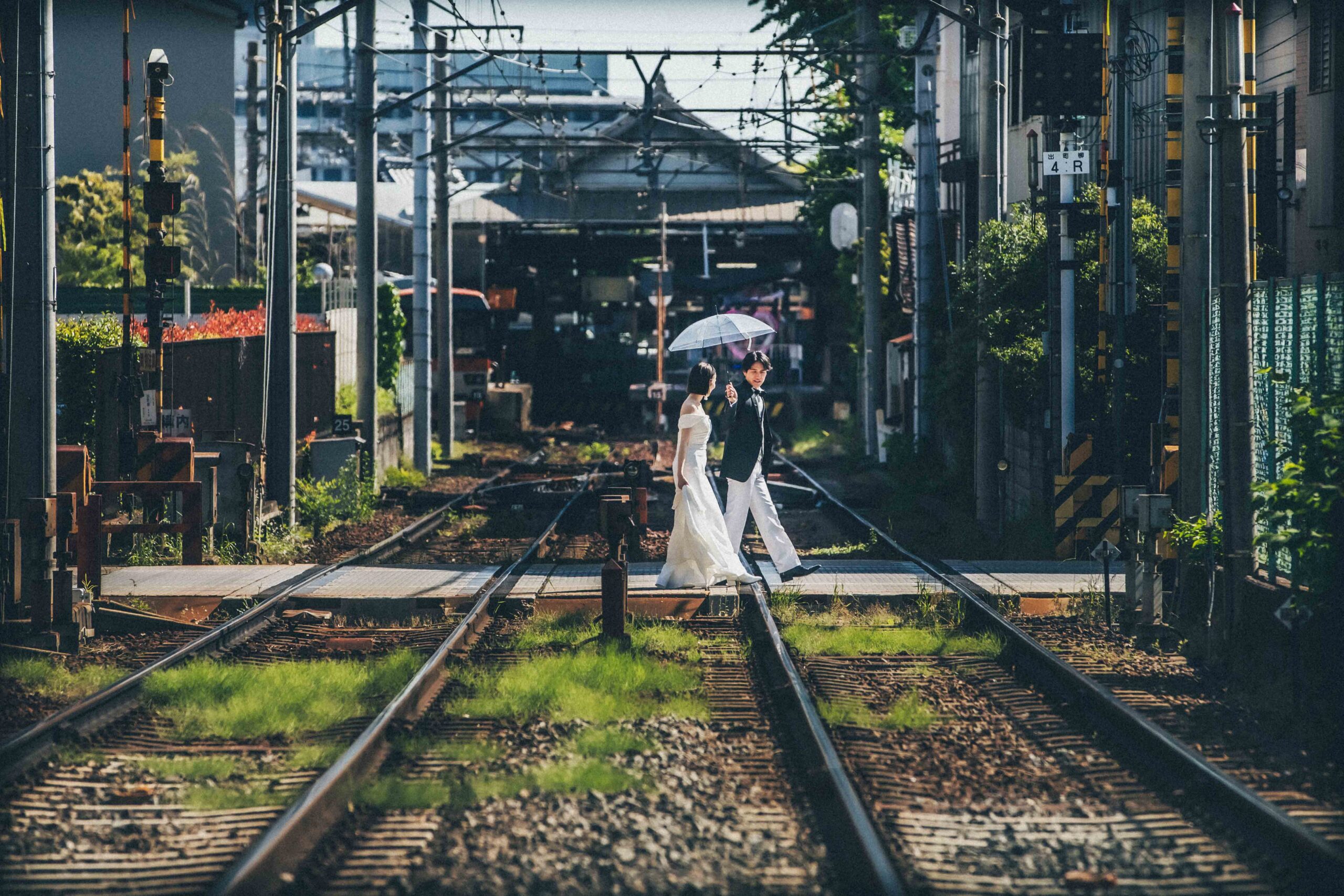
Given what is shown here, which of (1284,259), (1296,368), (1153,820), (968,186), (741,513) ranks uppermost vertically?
(968,186)

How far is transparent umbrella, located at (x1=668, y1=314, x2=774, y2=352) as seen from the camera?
13602 mm

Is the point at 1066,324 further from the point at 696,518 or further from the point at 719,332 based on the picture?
the point at 696,518

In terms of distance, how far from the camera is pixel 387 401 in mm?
25750

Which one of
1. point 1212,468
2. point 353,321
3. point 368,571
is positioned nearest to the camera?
point 1212,468

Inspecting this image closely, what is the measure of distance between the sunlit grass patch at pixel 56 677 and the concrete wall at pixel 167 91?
29053mm

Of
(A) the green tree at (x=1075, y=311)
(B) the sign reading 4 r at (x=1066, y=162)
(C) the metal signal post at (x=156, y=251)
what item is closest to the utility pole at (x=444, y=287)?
(C) the metal signal post at (x=156, y=251)

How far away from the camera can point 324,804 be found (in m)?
5.97

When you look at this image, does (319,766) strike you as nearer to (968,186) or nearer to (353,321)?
(968,186)

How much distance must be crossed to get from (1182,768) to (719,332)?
7847 millimetres

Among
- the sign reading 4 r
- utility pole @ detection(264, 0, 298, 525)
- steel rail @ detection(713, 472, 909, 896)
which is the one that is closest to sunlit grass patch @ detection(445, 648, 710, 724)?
steel rail @ detection(713, 472, 909, 896)

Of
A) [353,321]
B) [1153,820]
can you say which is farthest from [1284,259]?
[353,321]

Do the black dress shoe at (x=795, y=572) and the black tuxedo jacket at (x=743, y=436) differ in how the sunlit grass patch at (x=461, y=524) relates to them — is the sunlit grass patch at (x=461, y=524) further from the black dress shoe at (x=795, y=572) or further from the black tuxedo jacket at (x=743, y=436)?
the black tuxedo jacket at (x=743, y=436)

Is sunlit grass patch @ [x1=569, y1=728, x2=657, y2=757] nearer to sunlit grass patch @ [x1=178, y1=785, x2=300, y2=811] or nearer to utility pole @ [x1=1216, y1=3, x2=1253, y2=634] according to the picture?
sunlit grass patch @ [x1=178, y1=785, x2=300, y2=811]

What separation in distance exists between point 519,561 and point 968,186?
1409cm
